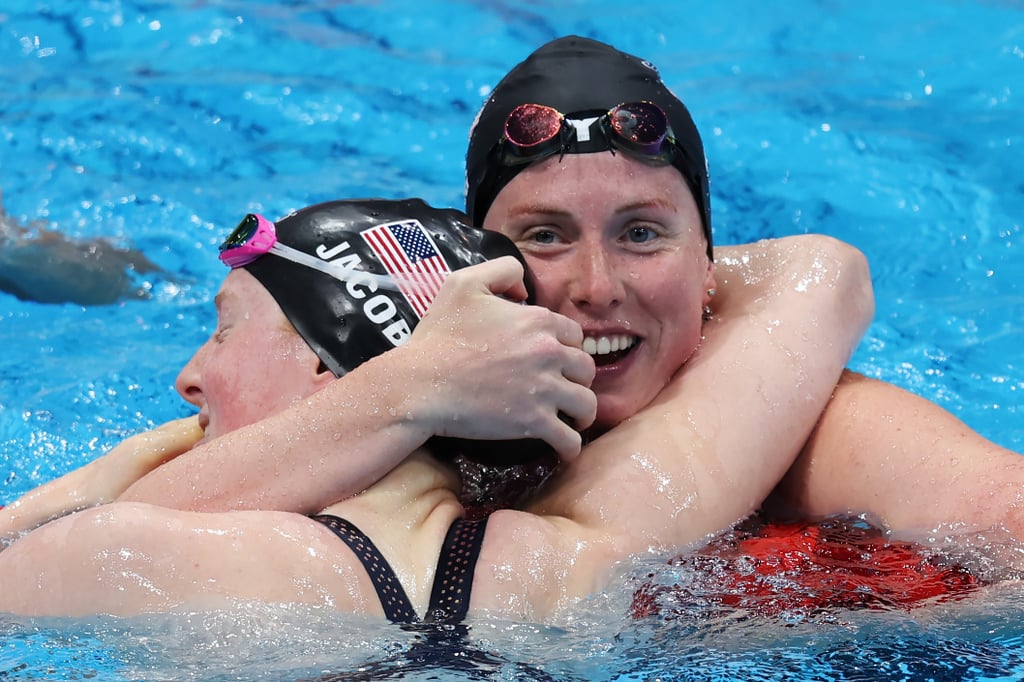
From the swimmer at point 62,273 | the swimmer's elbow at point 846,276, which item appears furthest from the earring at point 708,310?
the swimmer at point 62,273

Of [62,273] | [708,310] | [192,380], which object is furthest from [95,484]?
[62,273]

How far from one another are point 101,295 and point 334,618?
4.15 m

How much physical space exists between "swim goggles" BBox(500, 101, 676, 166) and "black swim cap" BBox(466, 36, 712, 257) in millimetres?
46

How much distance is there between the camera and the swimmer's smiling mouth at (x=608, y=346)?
3857 millimetres

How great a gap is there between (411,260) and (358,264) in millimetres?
140

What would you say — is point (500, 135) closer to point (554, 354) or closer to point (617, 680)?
point (554, 354)

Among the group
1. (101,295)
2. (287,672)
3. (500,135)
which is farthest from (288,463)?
(101,295)

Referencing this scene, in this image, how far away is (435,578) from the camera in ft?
9.79

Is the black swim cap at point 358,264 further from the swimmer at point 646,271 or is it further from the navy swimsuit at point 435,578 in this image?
the navy swimsuit at point 435,578

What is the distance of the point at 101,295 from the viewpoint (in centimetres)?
653

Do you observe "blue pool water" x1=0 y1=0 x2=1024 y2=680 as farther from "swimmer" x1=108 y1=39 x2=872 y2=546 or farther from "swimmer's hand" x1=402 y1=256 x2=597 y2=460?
"swimmer" x1=108 y1=39 x2=872 y2=546

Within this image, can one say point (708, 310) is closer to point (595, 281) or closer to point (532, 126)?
point (595, 281)

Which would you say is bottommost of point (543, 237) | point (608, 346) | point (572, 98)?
point (608, 346)

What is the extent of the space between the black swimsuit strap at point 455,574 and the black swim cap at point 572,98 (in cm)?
135
